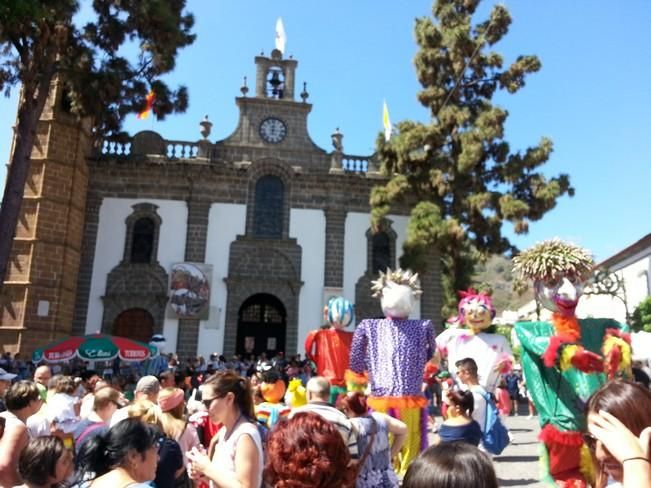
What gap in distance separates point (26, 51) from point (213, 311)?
9357mm

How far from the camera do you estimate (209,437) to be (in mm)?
4387

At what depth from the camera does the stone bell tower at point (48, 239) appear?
16.8 metres

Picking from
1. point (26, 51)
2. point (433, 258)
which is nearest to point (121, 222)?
point (26, 51)

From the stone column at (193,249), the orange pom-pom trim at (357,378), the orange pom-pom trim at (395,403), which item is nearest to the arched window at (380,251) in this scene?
the stone column at (193,249)

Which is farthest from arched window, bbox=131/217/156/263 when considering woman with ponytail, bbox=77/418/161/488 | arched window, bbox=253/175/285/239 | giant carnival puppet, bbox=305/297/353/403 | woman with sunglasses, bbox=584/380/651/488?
woman with sunglasses, bbox=584/380/651/488

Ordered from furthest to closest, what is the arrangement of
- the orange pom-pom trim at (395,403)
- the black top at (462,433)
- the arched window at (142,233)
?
the arched window at (142,233) < the orange pom-pom trim at (395,403) < the black top at (462,433)

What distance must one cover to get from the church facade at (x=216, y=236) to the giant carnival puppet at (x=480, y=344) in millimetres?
12136

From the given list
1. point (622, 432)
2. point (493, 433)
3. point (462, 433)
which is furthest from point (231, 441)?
point (493, 433)

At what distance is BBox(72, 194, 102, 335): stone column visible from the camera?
18344 mm

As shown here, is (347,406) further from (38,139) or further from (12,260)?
(38,139)

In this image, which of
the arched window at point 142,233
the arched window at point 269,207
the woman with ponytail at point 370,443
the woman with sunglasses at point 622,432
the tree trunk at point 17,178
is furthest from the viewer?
the arched window at point 269,207

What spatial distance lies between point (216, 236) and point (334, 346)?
506 inches

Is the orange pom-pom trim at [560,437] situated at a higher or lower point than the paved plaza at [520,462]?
higher

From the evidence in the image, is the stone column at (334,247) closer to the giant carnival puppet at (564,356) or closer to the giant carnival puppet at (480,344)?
the giant carnival puppet at (480,344)
